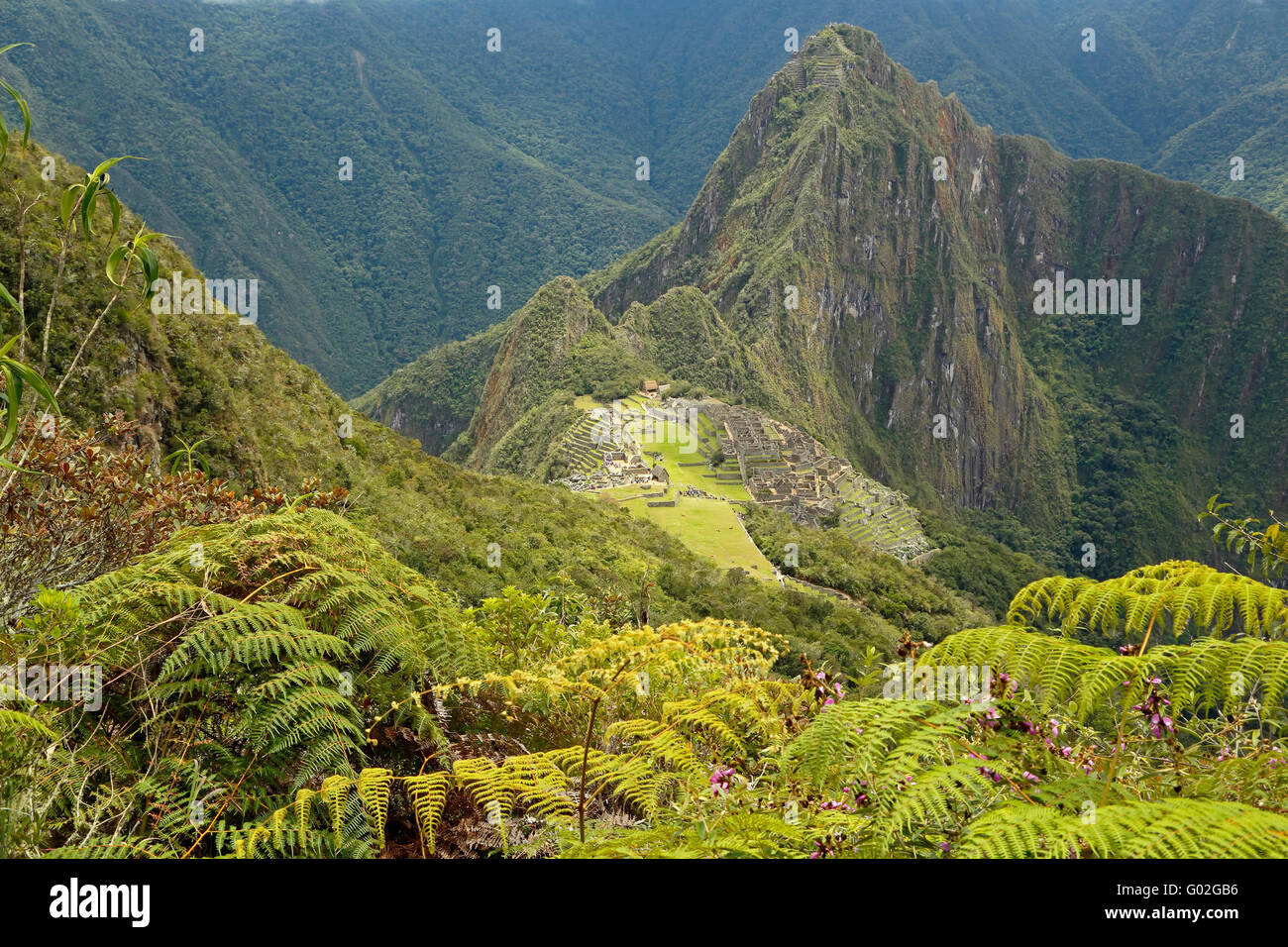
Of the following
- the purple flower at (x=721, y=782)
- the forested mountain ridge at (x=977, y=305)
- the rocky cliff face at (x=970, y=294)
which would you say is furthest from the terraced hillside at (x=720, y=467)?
the purple flower at (x=721, y=782)

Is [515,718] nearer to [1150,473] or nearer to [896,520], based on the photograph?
[896,520]

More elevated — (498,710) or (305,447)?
(305,447)

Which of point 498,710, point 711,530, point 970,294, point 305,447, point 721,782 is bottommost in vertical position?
point 721,782

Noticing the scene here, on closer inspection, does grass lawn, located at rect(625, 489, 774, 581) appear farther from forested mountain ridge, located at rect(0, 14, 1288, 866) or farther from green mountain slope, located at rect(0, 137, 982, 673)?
forested mountain ridge, located at rect(0, 14, 1288, 866)

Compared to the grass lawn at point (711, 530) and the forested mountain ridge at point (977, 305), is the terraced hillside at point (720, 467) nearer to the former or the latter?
the grass lawn at point (711, 530)

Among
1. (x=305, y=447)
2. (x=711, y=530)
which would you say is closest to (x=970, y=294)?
(x=711, y=530)

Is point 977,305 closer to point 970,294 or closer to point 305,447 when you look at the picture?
point 970,294

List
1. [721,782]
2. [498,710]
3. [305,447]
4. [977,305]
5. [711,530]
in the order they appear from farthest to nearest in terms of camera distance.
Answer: [977,305]
[711,530]
[305,447]
[498,710]
[721,782]

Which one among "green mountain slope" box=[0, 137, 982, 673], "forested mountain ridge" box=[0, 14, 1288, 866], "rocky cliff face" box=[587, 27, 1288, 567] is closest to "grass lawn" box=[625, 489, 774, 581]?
"green mountain slope" box=[0, 137, 982, 673]
